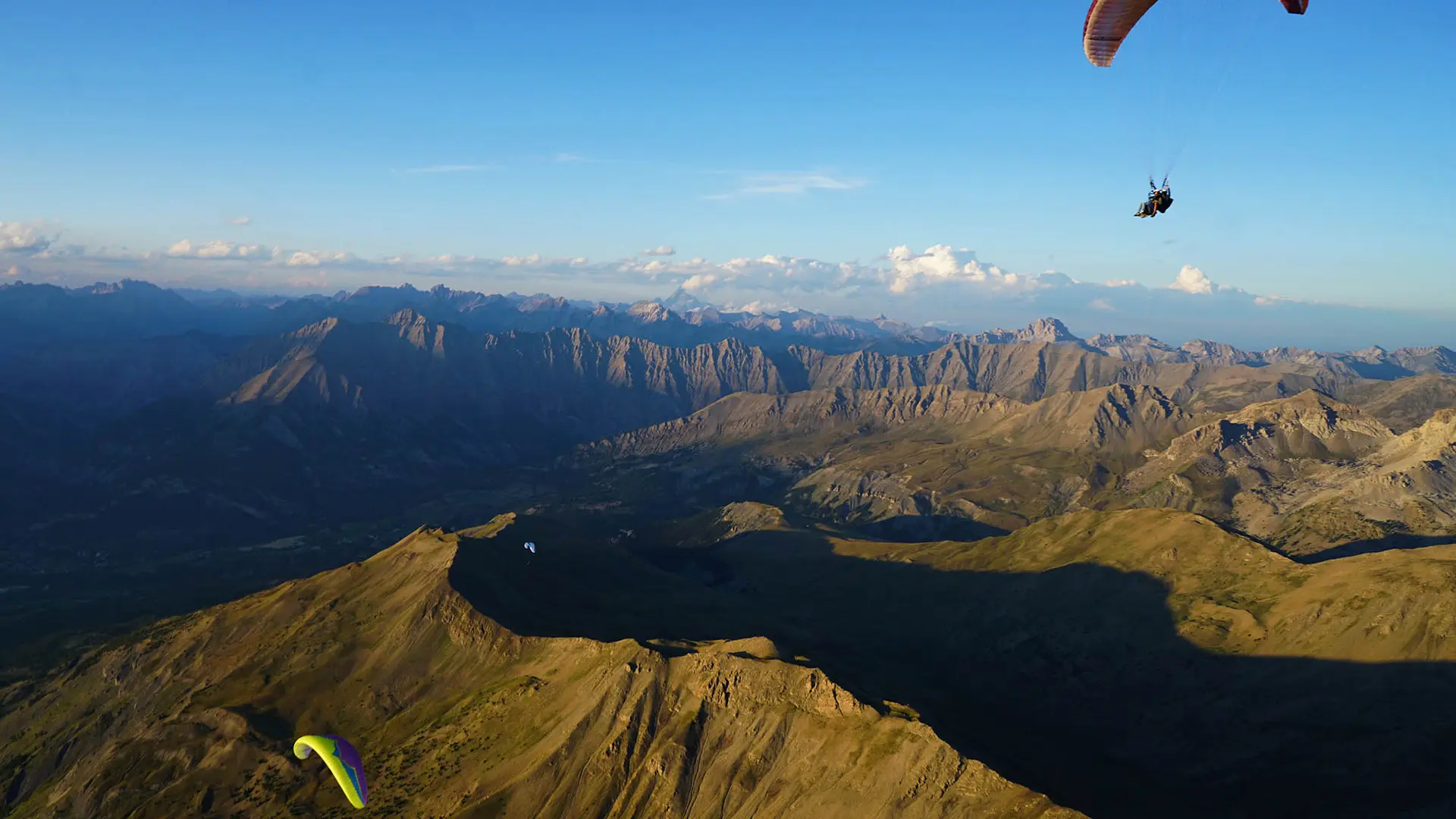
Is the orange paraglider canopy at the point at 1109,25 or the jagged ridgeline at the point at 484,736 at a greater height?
the orange paraglider canopy at the point at 1109,25

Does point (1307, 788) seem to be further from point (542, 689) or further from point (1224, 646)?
point (542, 689)

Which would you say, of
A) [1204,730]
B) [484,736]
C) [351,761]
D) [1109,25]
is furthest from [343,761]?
[1204,730]

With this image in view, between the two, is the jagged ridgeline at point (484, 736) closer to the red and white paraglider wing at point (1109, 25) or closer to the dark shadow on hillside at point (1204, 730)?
the dark shadow on hillside at point (1204, 730)

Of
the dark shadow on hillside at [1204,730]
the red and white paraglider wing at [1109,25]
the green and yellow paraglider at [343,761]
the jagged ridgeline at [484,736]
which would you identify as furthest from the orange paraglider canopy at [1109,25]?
the green and yellow paraglider at [343,761]

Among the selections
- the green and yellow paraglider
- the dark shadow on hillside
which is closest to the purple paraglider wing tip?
the green and yellow paraglider

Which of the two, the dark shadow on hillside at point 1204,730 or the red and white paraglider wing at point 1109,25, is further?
the dark shadow on hillside at point 1204,730

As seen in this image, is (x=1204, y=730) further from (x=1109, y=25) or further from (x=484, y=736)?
(x=1109, y=25)

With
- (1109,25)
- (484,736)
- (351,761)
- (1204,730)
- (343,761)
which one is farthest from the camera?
(1204,730)
